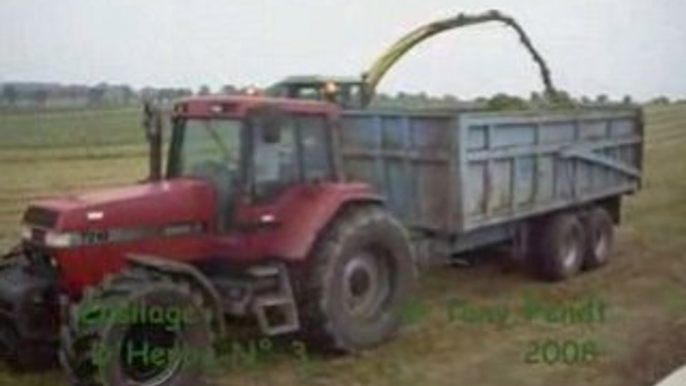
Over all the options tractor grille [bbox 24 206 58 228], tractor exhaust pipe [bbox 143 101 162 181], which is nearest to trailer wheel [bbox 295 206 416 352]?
tractor exhaust pipe [bbox 143 101 162 181]

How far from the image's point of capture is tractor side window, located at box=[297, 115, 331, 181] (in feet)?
27.6

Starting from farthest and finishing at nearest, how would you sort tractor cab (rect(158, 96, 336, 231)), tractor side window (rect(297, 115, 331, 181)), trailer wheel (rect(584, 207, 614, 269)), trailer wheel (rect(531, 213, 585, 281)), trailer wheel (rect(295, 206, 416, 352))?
trailer wheel (rect(584, 207, 614, 269)) → trailer wheel (rect(531, 213, 585, 281)) → tractor side window (rect(297, 115, 331, 181)) → trailer wheel (rect(295, 206, 416, 352)) → tractor cab (rect(158, 96, 336, 231))

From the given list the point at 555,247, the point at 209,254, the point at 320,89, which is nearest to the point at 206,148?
the point at 209,254

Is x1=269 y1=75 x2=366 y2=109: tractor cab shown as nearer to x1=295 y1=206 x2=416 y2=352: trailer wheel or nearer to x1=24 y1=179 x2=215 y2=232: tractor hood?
x1=295 y1=206 x2=416 y2=352: trailer wheel

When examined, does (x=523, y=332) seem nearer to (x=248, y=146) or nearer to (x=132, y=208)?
(x=248, y=146)

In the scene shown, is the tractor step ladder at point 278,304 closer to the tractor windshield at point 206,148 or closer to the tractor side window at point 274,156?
the tractor side window at point 274,156

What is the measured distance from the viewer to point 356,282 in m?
8.72

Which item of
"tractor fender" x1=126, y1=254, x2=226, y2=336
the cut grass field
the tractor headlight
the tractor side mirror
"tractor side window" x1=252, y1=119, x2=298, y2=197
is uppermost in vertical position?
the tractor side mirror

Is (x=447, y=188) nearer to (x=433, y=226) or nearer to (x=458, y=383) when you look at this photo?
(x=433, y=226)

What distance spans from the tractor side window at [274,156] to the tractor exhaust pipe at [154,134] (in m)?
0.85

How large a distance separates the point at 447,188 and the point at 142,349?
351 centimetres

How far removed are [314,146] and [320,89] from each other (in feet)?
8.50

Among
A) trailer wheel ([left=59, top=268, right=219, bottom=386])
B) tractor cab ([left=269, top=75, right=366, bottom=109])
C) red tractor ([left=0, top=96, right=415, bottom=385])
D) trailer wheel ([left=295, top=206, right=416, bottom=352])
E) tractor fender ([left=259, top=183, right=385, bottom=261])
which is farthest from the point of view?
tractor cab ([left=269, top=75, right=366, bottom=109])

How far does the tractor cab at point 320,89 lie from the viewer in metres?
10.9
